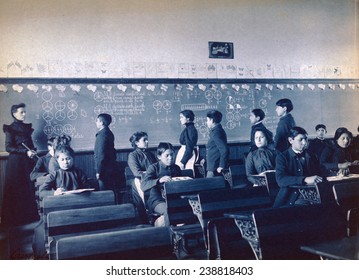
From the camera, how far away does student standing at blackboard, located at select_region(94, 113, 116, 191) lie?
4.34 metres

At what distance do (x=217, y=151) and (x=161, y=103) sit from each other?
2.85 feet

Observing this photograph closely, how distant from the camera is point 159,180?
3.28m

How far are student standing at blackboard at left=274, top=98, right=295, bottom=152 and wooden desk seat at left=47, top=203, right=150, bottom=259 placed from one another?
311cm

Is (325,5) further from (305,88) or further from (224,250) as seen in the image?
(224,250)

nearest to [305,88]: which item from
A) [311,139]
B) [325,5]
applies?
[311,139]

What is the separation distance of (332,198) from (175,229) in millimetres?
1094

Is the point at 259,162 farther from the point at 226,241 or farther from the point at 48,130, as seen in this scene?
the point at 48,130

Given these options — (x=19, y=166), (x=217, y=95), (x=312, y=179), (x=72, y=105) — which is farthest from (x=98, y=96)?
(x=312, y=179)

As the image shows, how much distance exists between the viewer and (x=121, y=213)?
215 centimetres

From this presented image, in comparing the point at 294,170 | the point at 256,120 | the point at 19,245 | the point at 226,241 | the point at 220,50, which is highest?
the point at 220,50

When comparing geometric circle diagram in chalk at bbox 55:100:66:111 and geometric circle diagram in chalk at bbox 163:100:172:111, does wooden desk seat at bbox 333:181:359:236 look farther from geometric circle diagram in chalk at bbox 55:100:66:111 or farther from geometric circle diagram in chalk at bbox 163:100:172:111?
geometric circle diagram in chalk at bbox 55:100:66:111

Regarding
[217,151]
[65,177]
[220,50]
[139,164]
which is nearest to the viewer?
[65,177]

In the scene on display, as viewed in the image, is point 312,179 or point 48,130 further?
point 48,130

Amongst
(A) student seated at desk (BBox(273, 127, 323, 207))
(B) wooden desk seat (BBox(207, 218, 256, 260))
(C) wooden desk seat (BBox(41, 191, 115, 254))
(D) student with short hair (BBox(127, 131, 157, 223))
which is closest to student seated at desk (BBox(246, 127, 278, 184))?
(A) student seated at desk (BBox(273, 127, 323, 207))
